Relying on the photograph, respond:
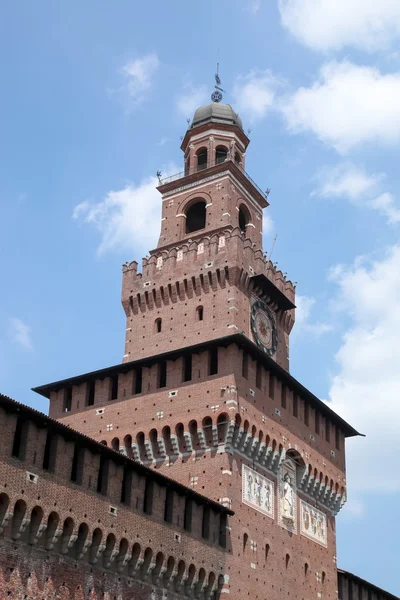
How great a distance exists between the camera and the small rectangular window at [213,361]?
37.3 metres

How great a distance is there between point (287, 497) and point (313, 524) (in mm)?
2863

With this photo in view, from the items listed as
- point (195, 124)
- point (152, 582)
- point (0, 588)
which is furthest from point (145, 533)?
point (195, 124)

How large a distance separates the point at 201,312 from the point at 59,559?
1656 cm

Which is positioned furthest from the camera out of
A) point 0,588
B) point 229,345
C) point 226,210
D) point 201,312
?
point 226,210

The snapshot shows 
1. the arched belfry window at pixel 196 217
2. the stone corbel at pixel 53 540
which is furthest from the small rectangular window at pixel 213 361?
the stone corbel at pixel 53 540

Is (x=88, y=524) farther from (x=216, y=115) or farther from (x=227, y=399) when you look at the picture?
(x=216, y=115)

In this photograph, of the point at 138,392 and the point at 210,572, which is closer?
the point at 210,572

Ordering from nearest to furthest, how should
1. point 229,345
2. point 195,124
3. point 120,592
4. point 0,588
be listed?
1. point 0,588
2. point 120,592
3. point 229,345
4. point 195,124

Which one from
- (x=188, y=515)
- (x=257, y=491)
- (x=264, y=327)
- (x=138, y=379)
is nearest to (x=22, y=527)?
(x=188, y=515)

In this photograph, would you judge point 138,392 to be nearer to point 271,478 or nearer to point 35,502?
point 271,478

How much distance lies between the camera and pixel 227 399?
35.8m

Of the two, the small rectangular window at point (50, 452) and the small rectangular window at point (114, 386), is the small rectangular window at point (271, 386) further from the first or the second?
the small rectangular window at point (50, 452)

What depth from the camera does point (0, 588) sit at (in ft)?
80.6

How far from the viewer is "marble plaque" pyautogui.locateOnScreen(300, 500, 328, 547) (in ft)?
131
